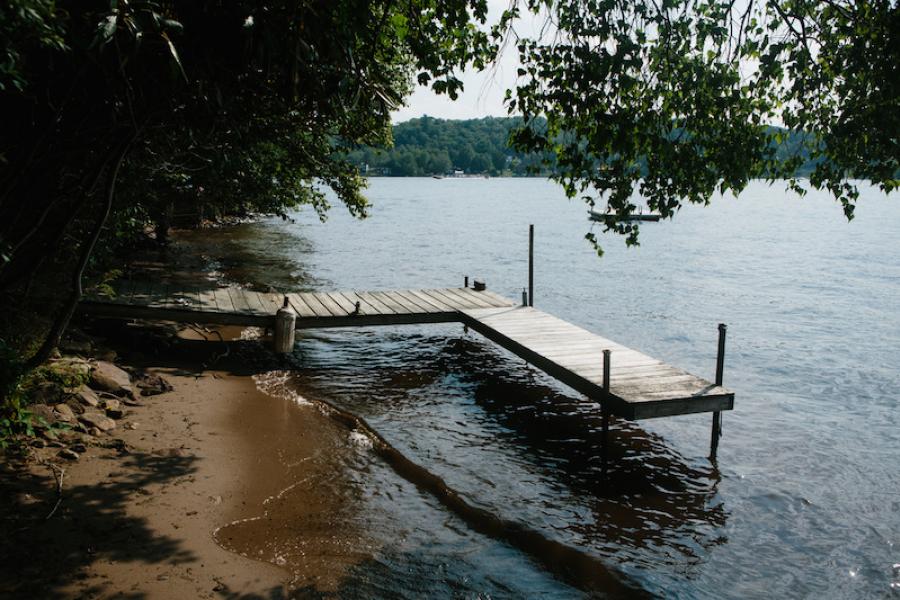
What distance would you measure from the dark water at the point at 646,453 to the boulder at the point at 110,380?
113 inches

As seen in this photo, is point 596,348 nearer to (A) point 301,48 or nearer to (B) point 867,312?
(A) point 301,48

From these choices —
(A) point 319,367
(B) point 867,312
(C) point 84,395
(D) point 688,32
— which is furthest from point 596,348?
(B) point 867,312

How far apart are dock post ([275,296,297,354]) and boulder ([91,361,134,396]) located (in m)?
3.12

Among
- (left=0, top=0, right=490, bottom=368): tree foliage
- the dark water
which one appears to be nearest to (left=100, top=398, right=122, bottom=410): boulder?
(left=0, top=0, right=490, bottom=368): tree foliage

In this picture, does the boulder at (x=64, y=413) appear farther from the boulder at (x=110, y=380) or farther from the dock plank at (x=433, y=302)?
the dock plank at (x=433, y=302)

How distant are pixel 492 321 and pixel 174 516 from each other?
8043 mm

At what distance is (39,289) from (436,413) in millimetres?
5992

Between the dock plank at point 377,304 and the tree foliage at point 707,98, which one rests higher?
the tree foliage at point 707,98

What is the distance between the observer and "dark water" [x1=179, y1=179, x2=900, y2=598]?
290 inches

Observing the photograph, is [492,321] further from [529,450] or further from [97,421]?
[97,421]

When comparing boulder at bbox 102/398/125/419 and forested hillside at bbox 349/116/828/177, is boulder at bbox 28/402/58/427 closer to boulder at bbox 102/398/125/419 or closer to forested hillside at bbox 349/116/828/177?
boulder at bbox 102/398/125/419

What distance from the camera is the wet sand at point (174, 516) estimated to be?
571 centimetres

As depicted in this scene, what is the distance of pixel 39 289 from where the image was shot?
8.55m

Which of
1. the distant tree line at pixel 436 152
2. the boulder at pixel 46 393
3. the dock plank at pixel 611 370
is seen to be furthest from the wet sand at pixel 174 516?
the distant tree line at pixel 436 152
